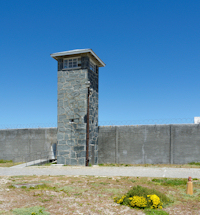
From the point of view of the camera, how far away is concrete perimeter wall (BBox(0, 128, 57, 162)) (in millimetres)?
17656

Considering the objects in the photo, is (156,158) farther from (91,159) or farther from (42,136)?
(42,136)

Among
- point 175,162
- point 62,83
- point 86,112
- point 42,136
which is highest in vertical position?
point 62,83

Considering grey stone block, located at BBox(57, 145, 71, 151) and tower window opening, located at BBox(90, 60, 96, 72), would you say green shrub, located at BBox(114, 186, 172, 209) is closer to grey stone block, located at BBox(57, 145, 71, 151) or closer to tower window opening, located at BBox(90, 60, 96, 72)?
grey stone block, located at BBox(57, 145, 71, 151)

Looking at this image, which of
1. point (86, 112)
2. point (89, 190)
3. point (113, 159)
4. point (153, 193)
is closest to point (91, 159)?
point (113, 159)

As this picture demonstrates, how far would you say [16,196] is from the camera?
22.1 feet

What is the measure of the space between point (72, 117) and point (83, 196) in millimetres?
8969

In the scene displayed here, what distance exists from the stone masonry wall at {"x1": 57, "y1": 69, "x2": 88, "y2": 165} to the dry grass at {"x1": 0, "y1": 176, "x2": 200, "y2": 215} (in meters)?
6.16

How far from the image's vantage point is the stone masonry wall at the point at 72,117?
592 inches

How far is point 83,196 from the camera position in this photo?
6691 mm

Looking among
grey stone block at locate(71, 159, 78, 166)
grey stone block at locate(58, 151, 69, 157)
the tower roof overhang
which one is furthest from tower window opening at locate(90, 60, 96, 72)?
grey stone block at locate(71, 159, 78, 166)

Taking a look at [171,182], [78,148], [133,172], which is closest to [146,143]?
[78,148]

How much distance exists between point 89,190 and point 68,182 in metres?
1.42

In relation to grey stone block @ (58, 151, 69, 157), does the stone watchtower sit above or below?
above

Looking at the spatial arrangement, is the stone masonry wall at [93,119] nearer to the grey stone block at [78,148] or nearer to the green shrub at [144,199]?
the grey stone block at [78,148]
